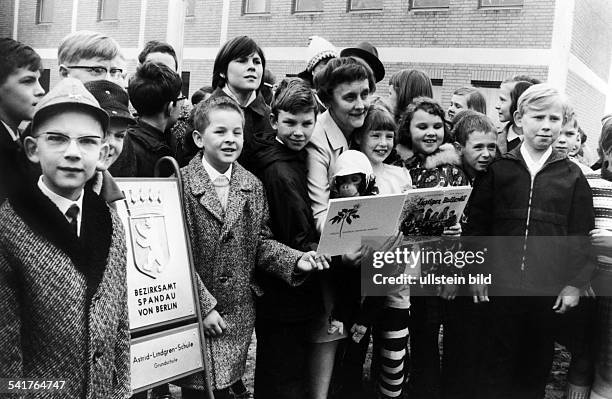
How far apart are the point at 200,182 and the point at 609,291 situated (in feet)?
5.64

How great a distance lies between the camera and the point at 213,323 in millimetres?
1859

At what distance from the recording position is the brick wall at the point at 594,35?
2.53 meters

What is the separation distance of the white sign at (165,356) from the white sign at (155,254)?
1.9 inches

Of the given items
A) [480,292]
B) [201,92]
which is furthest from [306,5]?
[480,292]

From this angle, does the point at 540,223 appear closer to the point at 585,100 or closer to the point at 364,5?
the point at 585,100

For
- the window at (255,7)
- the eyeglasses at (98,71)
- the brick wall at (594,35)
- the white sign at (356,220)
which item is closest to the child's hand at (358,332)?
the white sign at (356,220)

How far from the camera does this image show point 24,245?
1253mm

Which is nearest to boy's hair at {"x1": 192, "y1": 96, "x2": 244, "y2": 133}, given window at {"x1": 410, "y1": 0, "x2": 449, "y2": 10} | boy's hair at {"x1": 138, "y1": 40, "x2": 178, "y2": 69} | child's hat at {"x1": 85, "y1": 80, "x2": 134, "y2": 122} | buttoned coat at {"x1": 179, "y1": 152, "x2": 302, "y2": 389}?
buttoned coat at {"x1": 179, "y1": 152, "x2": 302, "y2": 389}

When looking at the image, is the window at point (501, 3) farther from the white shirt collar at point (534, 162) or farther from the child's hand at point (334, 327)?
the child's hand at point (334, 327)

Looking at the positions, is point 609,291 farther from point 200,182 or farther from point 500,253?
point 200,182

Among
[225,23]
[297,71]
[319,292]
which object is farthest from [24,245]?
[297,71]

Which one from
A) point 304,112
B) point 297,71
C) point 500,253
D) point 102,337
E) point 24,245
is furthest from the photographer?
point 297,71

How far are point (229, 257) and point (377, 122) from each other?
0.83 metres

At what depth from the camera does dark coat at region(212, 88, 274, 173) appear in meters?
2.18
